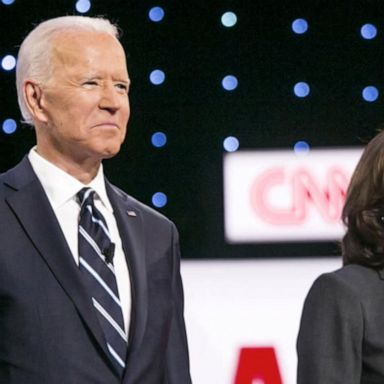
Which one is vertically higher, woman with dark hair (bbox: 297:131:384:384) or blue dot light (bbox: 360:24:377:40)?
blue dot light (bbox: 360:24:377:40)

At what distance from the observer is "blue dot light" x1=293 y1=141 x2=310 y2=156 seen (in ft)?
9.58

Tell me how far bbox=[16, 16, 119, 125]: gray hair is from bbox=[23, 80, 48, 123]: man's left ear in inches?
0.5

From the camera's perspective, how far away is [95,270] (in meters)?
1.78

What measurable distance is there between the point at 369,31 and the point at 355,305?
1473 millimetres

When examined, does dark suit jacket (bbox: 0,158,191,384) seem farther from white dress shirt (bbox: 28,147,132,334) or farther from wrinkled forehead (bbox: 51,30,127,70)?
wrinkled forehead (bbox: 51,30,127,70)

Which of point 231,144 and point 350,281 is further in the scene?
point 231,144

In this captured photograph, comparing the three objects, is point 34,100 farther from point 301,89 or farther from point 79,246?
point 301,89

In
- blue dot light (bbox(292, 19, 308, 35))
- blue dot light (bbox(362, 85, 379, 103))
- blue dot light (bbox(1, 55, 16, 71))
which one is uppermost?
blue dot light (bbox(292, 19, 308, 35))

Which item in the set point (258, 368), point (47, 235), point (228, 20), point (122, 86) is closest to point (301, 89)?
point (228, 20)

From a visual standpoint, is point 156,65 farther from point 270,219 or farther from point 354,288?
point 354,288

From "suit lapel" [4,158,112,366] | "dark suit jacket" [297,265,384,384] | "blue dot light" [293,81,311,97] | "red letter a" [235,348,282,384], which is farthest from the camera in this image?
"blue dot light" [293,81,311,97]

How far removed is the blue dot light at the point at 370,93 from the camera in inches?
115

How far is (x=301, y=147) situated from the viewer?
2.93 metres

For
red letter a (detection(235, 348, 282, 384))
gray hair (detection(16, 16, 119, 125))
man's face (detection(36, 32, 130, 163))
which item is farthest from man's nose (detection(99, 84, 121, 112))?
red letter a (detection(235, 348, 282, 384))
